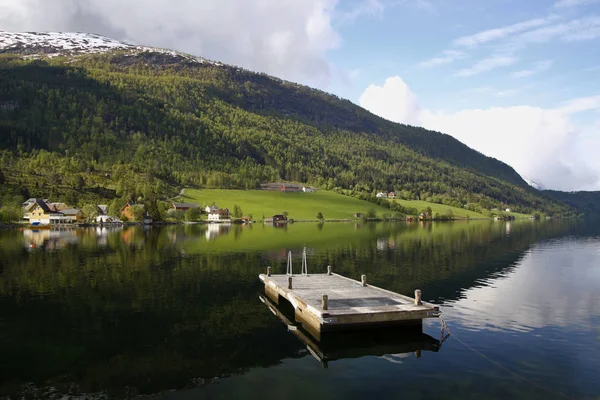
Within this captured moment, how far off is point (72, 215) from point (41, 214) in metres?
11.9

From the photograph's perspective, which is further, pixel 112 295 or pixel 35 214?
pixel 35 214

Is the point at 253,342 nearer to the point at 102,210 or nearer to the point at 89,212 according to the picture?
the point at 89,212

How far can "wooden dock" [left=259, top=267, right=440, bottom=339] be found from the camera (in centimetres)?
3161

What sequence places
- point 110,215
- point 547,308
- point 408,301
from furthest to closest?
point 110,215 < point 547,308 < point 408,301

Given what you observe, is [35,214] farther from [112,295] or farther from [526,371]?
[526,371]

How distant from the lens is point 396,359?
90.9 ft

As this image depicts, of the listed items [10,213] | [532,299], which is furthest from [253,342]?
[10,213]

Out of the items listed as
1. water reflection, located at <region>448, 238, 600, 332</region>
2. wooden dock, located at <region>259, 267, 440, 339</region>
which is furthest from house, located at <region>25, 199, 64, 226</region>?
water reflection, located at <region>448, 238, 600, 332</region>

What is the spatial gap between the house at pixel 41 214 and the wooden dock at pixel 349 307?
167490 mm

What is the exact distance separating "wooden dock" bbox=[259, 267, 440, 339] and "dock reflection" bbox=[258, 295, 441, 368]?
0.57m

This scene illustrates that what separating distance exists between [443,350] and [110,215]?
187525 mm

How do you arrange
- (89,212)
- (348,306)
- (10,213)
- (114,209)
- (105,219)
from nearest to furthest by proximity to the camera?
(348,306), (10,213), (105,219), (89,212), (114,209)

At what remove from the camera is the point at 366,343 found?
30547 mm

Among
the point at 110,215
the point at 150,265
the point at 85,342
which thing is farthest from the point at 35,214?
the point at 85,342
